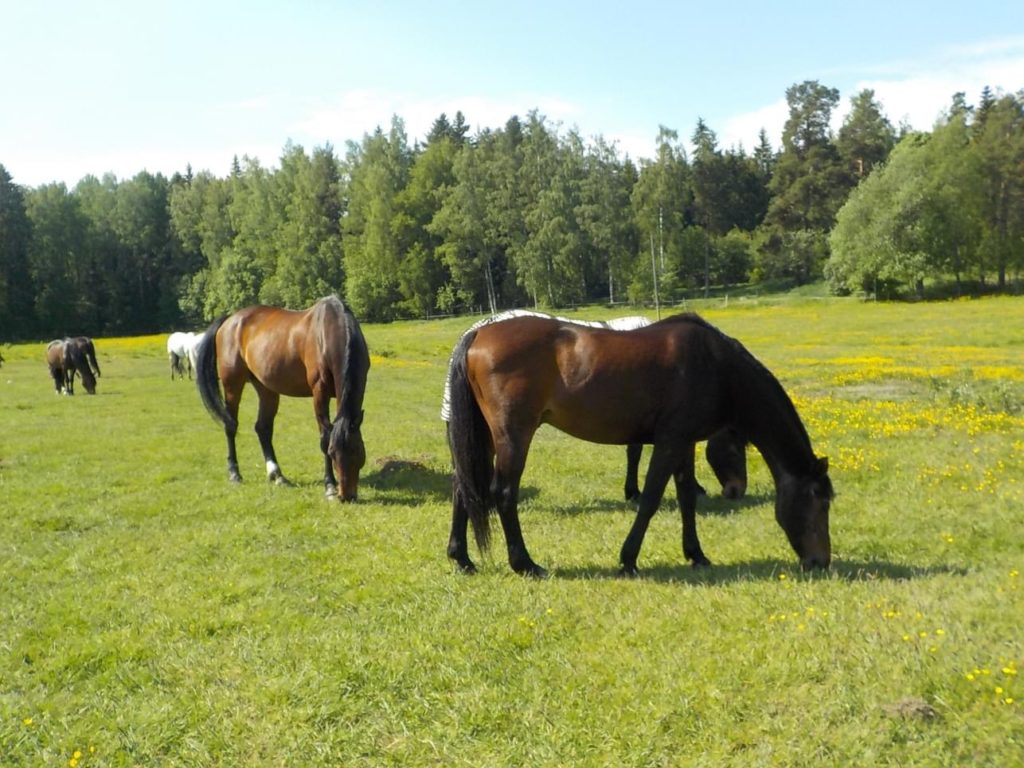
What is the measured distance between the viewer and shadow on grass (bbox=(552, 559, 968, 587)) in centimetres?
591

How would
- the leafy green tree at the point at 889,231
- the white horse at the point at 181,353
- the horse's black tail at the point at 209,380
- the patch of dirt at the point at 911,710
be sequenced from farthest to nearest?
the leafy green tree at the point at 889,231 → the white horse at the point at 181,353 → the horse's black tail at the point at 209,380 → the patch of dirt at the point at 911,710

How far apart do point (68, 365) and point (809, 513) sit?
79.9 ft

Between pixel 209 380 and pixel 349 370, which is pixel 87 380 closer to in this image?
pixel 209 380

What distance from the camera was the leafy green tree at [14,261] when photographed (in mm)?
72812

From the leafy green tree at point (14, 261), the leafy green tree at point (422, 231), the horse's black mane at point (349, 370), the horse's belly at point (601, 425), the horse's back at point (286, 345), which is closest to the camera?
the horse's belly at point (601, 425)

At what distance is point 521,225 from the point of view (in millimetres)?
66812

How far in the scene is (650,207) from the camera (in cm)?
6631

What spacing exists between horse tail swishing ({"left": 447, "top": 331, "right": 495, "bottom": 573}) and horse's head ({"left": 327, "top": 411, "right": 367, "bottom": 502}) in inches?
116

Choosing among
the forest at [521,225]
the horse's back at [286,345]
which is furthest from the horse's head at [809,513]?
the forest at [521,225]

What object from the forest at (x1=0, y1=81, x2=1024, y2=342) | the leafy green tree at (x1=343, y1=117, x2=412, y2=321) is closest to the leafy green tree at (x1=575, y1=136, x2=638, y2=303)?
the forest at (x1=0, y1=81, x2=1024, y2=342)

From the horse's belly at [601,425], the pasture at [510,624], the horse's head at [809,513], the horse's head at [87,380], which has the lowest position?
the pasture at [510,624]

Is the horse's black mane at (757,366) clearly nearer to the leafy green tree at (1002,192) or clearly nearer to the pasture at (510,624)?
the pasture at (510,624)

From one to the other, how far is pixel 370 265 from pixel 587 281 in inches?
802

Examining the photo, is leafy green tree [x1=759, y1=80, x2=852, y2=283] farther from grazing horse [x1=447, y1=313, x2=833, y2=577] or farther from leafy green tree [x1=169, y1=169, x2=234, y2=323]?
grazing horse [x1=447, y1=313, x2=833, y2=577]
